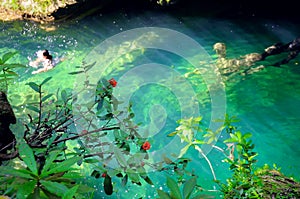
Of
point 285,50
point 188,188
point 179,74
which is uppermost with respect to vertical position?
point 188,188

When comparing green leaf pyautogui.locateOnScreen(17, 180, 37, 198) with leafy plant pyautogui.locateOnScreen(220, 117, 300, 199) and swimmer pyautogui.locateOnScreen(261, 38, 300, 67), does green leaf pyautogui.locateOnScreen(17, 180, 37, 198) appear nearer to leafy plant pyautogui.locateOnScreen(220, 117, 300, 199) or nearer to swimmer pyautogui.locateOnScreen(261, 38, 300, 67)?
leafy plant pyautogui.locateOnScreen(220, 117, 300, 199)

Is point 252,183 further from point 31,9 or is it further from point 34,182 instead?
point 31,9

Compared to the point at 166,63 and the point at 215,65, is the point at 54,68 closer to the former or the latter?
the point at 166,63

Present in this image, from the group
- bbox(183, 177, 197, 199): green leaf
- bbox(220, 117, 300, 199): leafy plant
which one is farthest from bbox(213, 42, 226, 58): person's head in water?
bbox(183, 177, 197, 199): green leaf

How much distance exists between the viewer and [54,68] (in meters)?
3.79

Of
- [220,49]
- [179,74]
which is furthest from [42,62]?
[220,49]

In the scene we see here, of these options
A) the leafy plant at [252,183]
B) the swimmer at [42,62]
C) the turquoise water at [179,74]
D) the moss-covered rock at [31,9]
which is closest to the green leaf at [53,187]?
the leafy plant at [252,183]

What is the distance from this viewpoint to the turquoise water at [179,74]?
3.71 m

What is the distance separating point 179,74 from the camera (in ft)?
A: 12.8

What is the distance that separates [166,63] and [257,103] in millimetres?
1146

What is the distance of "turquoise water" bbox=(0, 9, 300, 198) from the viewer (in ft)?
12.2

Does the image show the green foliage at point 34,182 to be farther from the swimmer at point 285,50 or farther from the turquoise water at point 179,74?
the swimmer at point 285,50

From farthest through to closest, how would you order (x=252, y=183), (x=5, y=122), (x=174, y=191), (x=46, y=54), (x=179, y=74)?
1. (x=179, y=74)
2. (x=46, y=54)
3. (x=252, y=183)
4. (x=5, y=122)
5. (x=174, y=191)

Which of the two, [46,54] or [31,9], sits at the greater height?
[31,9]
